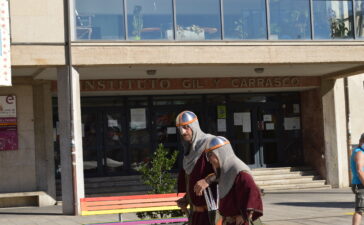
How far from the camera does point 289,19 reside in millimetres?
17359

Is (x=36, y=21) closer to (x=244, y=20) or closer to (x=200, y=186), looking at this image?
(x=244, y=20)

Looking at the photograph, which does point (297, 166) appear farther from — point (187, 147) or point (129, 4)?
point (187, 147)

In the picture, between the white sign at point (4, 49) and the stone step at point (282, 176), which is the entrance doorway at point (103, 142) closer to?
the stone step at point (282, 176)

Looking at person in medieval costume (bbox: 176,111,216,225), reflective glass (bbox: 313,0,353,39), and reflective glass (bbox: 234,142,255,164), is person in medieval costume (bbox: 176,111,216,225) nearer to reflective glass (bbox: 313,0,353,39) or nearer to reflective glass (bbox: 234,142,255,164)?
reflective glass (bbox: 313,0,353,39)

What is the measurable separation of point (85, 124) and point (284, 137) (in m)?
6.40

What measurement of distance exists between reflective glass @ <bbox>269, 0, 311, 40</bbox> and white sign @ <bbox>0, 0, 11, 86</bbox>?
6.31 m

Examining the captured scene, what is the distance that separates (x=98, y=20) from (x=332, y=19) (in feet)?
19.9

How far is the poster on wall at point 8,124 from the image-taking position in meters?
18.1

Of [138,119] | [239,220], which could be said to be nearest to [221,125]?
[138,119]

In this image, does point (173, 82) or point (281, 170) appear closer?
point (173, 82)

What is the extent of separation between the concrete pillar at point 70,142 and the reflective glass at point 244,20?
3.94m

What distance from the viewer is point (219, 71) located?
18.7m

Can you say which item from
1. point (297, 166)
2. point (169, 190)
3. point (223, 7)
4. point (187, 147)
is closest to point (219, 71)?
point (223, 7)

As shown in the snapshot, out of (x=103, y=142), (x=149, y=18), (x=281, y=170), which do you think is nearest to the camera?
(x=149, y=18)
